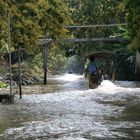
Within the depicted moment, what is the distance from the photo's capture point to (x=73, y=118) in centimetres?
1692

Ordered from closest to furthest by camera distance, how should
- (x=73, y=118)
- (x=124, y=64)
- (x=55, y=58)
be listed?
(x=73, y=118)
(x=124, y=64)
(x=55, y=58)

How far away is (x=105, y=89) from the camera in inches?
1150

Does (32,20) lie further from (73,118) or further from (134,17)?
(73,118)

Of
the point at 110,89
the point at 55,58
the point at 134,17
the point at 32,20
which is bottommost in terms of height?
the point at 110,89

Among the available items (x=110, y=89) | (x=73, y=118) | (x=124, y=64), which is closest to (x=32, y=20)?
(x=73, y=118)

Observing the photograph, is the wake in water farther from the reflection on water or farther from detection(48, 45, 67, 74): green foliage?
detection(48, 45, 67, 74): green foliage

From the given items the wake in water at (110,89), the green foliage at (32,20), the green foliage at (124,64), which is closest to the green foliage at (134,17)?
the green foliage at (32,20)

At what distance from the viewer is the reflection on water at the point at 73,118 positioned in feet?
44.6

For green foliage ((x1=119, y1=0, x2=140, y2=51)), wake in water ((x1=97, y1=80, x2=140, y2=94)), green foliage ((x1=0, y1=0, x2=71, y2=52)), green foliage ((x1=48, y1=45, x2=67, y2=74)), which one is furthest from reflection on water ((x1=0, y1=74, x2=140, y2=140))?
green foliage ((x1=48, y1=45, x2=67, y2=74))

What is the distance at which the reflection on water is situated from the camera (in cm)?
1361

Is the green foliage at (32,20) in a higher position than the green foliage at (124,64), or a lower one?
higher

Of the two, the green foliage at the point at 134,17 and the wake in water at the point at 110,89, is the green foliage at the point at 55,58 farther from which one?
the green foliage at the point at 134,17

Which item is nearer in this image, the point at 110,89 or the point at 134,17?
the point at 134,17

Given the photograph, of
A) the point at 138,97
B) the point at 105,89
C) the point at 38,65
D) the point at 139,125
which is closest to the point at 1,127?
the point at 139,125
